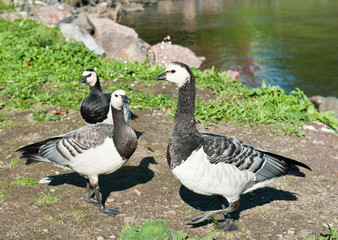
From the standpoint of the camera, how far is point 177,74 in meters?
5.27

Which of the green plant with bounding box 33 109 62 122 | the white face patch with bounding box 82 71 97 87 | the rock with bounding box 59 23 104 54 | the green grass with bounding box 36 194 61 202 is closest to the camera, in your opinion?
the green grass with bounding box 36 194 61 202

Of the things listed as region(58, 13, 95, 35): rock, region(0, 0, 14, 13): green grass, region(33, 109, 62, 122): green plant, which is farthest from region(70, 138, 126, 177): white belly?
region(0, 0, 14, 13): green grass

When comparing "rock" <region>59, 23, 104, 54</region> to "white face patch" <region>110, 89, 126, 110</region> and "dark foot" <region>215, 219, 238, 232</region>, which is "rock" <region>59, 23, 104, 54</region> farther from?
"dark foot" <region>215, 219, 238, 232</region>

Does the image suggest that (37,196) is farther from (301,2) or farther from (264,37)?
(301,2)

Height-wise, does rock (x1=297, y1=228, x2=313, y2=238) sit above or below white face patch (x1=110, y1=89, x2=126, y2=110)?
below

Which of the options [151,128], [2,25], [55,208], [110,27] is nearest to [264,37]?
[110,27]

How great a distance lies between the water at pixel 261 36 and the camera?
54.5ft

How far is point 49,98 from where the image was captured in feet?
32.1

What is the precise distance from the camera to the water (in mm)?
16609

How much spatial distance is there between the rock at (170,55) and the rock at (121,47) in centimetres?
116

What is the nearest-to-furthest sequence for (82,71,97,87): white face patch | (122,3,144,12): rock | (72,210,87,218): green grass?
(72,210,87,218): green grass, (82,71,97,87): white face patch, (122,3,144,12): rock

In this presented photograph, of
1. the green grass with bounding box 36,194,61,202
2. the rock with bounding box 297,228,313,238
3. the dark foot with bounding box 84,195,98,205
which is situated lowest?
the rock with bounding box 297,228,313,238

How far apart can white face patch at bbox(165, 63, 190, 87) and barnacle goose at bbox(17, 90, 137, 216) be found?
0.89m

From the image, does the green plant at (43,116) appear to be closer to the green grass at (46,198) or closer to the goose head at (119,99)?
the green grass at (46,198)
